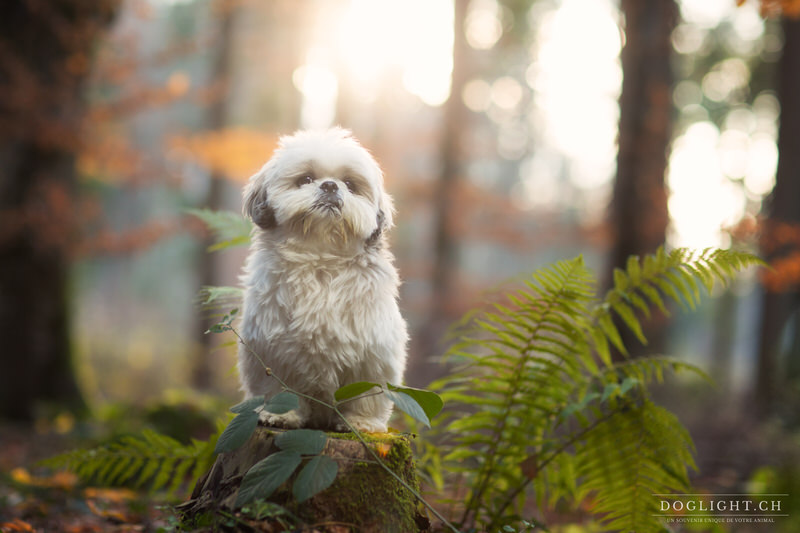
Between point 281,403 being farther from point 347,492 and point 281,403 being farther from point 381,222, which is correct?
point 381,222

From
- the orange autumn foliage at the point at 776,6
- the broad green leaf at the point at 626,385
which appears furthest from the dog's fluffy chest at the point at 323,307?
the orange autumn foliage at the point at 776,6

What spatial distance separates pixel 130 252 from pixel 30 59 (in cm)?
310

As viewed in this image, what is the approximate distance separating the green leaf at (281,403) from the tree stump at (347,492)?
0.26 m

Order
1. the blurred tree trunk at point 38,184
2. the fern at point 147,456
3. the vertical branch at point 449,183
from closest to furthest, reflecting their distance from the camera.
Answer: the fern at point 147,456
the blurred tree trunk at point 38,184
the vertical branch at point 449,183

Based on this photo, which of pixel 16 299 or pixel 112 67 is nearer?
pixel 16 299

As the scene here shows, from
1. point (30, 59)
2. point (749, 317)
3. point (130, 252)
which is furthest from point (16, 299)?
point (749, 317)

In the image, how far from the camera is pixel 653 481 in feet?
10.3

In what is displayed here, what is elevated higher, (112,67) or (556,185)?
(556,185)

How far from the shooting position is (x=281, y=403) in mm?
2430

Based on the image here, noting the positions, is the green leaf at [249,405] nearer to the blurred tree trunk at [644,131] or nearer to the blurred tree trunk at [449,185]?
the blurred tree trunk at [644,131]

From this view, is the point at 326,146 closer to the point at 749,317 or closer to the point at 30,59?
the point at 30,59

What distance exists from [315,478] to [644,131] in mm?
7546

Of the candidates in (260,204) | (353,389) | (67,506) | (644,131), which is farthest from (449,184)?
(353,389)

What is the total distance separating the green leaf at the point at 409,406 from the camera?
7.99ft
